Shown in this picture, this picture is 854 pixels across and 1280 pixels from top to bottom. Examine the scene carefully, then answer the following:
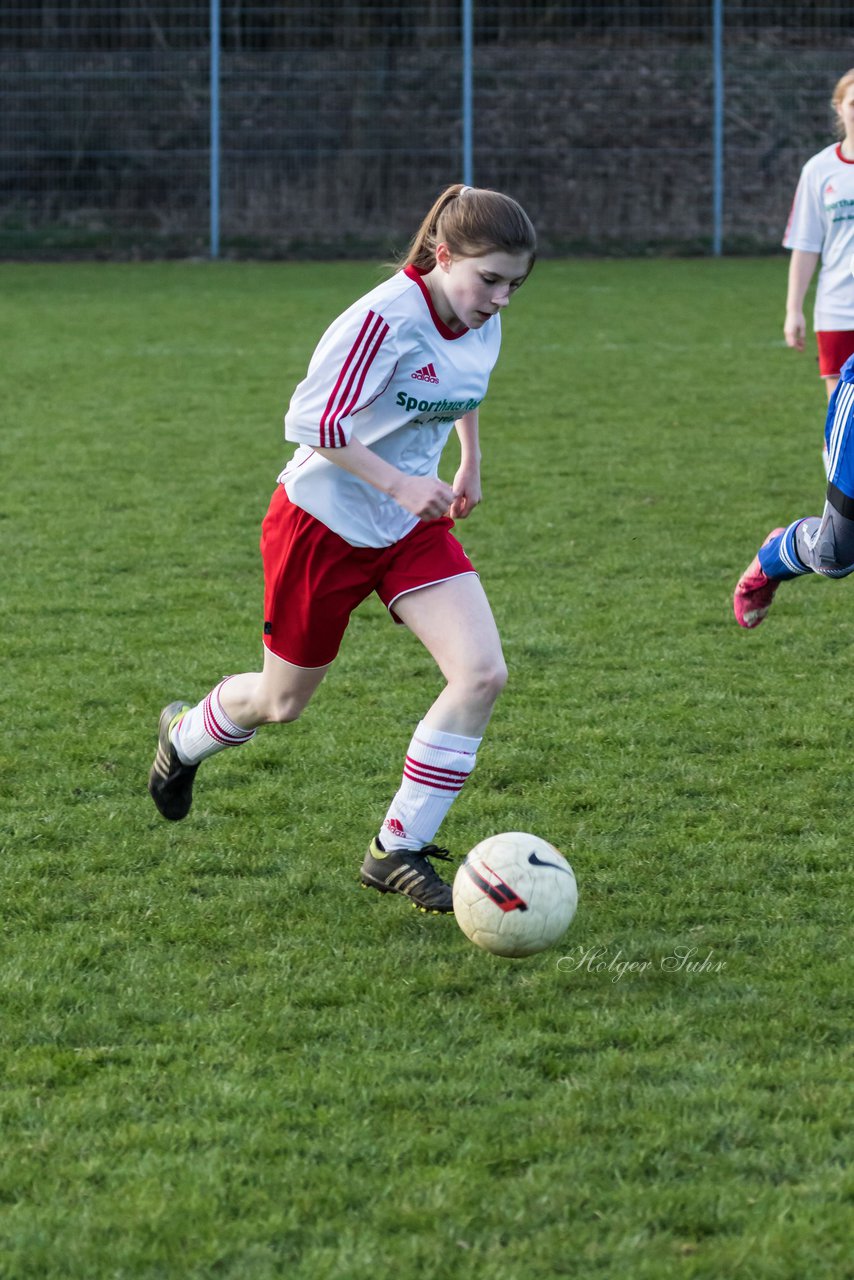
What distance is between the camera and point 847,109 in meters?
7.32

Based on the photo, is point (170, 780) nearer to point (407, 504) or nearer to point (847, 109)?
point (407, 504)

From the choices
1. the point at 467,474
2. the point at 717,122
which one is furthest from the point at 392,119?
the point at 467,474

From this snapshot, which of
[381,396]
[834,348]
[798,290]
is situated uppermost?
[381,396]

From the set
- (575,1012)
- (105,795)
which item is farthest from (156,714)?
(575,1012)

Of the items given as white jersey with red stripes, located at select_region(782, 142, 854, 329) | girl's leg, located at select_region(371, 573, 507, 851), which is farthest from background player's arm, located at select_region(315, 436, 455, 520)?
white jersey with red stripes, located at select_region(782, 142, 854, 329)

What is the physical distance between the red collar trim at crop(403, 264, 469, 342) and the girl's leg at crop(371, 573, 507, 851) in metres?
0.57

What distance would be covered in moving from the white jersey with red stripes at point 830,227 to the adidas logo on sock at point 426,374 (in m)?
4.31

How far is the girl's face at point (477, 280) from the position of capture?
3.69m

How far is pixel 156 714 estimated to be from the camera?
18.1 ft

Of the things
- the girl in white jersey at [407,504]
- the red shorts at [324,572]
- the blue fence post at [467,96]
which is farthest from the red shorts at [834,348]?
the blue fence post at [467,96]

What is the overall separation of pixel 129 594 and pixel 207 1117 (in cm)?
426

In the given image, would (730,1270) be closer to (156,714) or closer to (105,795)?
(105,795)

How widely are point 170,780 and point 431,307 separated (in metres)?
1.44

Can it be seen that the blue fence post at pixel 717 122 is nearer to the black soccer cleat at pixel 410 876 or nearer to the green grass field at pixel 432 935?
the green grass field at pixel 432 935
